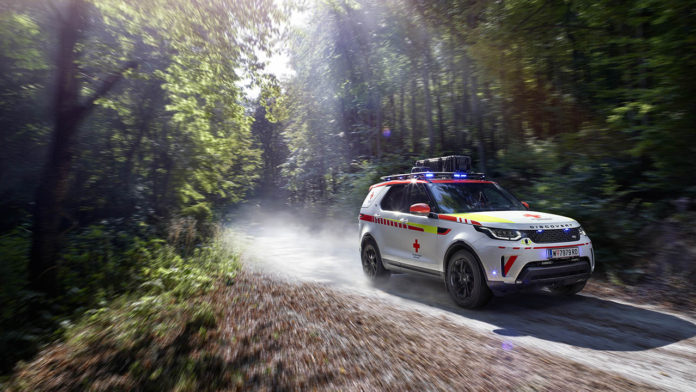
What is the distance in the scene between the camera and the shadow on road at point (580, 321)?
4.95 meters

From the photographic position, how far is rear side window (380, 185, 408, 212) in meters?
8.25

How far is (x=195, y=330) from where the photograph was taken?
5.08 meters

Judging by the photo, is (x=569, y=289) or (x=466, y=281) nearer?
(x=466, y=281)

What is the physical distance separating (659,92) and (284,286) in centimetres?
715

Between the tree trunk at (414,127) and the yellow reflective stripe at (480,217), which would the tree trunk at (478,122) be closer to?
the tree trunk at (414,127)

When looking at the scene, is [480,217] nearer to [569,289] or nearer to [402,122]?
[569,289]

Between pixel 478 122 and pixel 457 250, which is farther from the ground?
pixel 478 122

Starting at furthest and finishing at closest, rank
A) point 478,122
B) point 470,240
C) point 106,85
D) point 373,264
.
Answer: point 478,122 < point 373,264 < point 106,85 < point 470,240

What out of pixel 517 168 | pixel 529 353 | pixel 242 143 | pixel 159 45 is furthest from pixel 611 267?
pixel 242 143

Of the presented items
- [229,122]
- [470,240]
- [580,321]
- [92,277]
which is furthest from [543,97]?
[92,277]

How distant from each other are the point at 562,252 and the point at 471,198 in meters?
1.75

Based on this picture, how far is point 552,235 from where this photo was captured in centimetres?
607

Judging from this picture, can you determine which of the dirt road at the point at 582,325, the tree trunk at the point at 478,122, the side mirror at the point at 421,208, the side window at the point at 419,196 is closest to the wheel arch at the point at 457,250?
the dirt road at the point at 582,325

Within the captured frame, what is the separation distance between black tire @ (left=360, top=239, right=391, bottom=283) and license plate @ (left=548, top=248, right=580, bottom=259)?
3296mm
